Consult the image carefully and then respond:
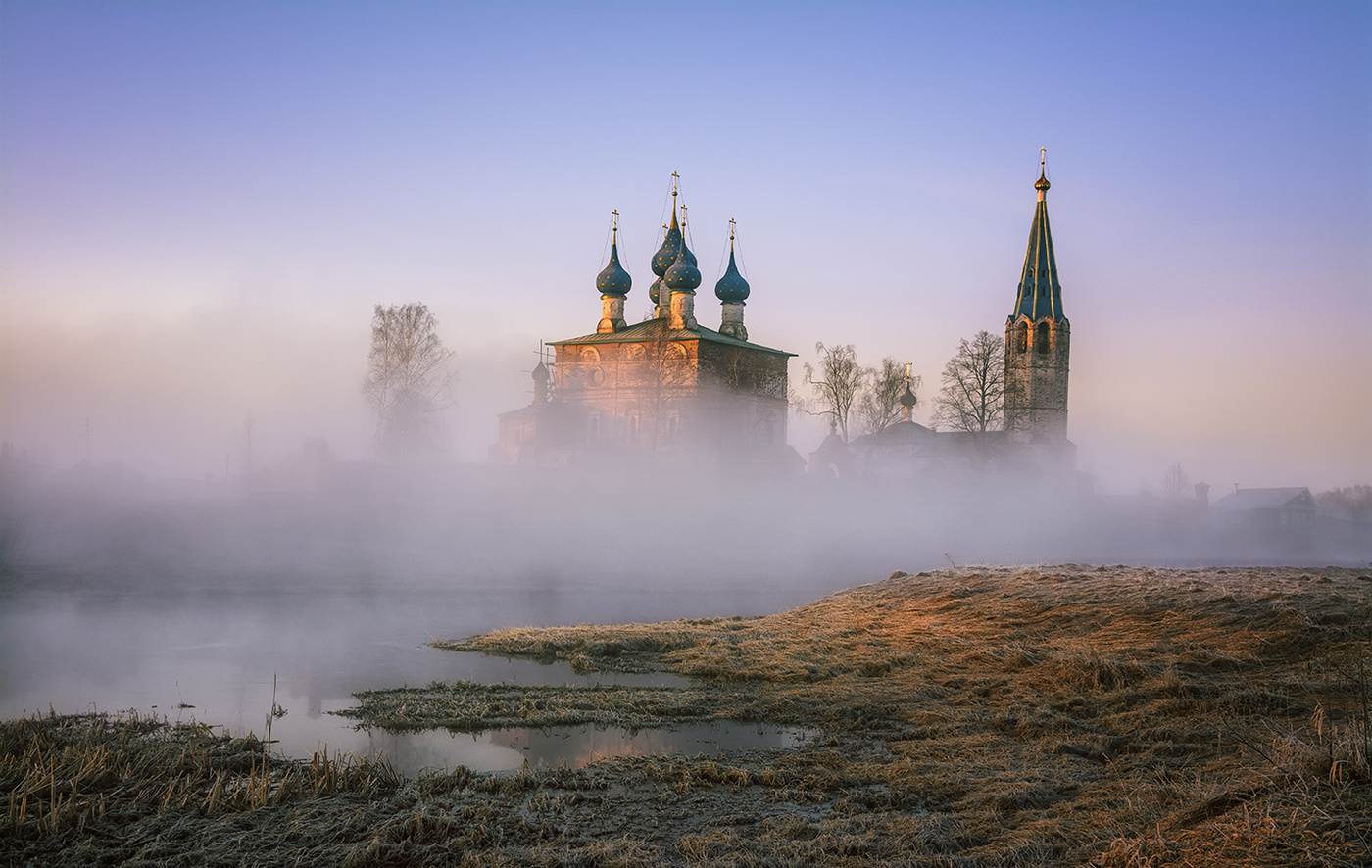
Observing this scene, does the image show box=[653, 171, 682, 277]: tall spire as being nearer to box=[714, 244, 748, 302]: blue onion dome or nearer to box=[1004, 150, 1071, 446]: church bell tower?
box=[714, 244, 748, 302]: blue onion dome

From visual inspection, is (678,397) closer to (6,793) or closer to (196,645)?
(196,645)

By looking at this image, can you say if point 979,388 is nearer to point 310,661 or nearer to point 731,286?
point 731,286

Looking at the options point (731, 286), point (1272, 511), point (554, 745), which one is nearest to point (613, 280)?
point (731, 286)

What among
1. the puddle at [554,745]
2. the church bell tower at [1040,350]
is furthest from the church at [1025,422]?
the puddle at [554,745]

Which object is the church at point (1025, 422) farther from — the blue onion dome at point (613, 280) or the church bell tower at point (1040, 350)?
the blue onion dome at point (613, 280)

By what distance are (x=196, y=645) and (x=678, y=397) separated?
28.9 metres

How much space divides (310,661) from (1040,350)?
3927 centimetres

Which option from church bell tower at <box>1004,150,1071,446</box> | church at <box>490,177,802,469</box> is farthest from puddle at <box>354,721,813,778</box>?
church bell tower at <box>1004,150,1071,446</box>

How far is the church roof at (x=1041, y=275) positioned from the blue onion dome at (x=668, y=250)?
675 inches

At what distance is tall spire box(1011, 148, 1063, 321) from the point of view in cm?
4288

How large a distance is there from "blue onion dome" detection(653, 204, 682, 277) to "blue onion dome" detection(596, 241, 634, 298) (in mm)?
1680

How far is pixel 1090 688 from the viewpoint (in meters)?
8.63

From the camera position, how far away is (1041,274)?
142ft

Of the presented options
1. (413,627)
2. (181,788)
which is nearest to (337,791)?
(181,788)
